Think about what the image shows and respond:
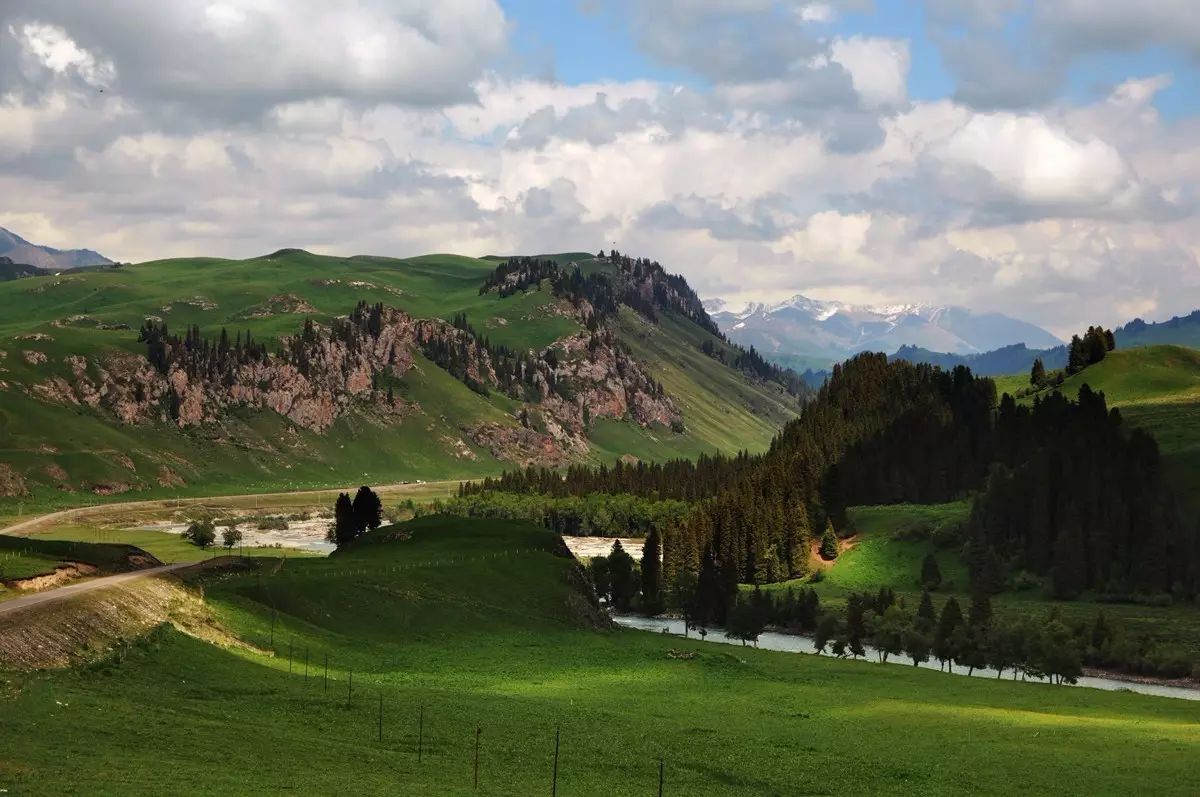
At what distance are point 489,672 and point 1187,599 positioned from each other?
447 feet

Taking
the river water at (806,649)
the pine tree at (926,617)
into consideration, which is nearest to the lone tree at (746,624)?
the river water at (806,649)

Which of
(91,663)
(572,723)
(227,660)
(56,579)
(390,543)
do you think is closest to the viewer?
(91,663)

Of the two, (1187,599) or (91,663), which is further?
(1187,599)

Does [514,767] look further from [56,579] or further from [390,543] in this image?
[390,543]

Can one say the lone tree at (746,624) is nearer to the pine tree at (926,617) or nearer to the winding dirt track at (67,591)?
the pine tree at (926,617)

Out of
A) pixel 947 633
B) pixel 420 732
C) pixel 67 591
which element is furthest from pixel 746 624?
pixel 420 732


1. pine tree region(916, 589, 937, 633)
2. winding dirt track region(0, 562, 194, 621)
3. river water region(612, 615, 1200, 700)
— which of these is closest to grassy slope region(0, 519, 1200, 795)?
winding dirt track region(0, 562, 194, 621)

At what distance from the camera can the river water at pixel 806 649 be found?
465 feet

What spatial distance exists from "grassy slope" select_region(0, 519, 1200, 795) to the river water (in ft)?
73.2

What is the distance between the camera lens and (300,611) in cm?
11875

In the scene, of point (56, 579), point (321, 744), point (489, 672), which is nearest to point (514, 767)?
point (321, 744)

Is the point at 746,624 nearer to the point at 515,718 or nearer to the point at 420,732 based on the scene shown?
the point at 515,718

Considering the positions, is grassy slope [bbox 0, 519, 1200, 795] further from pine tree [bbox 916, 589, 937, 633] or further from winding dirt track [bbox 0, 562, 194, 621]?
pine tree [bbox 916, 589, 937, 633]

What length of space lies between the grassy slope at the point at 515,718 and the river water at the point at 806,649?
878 inches
